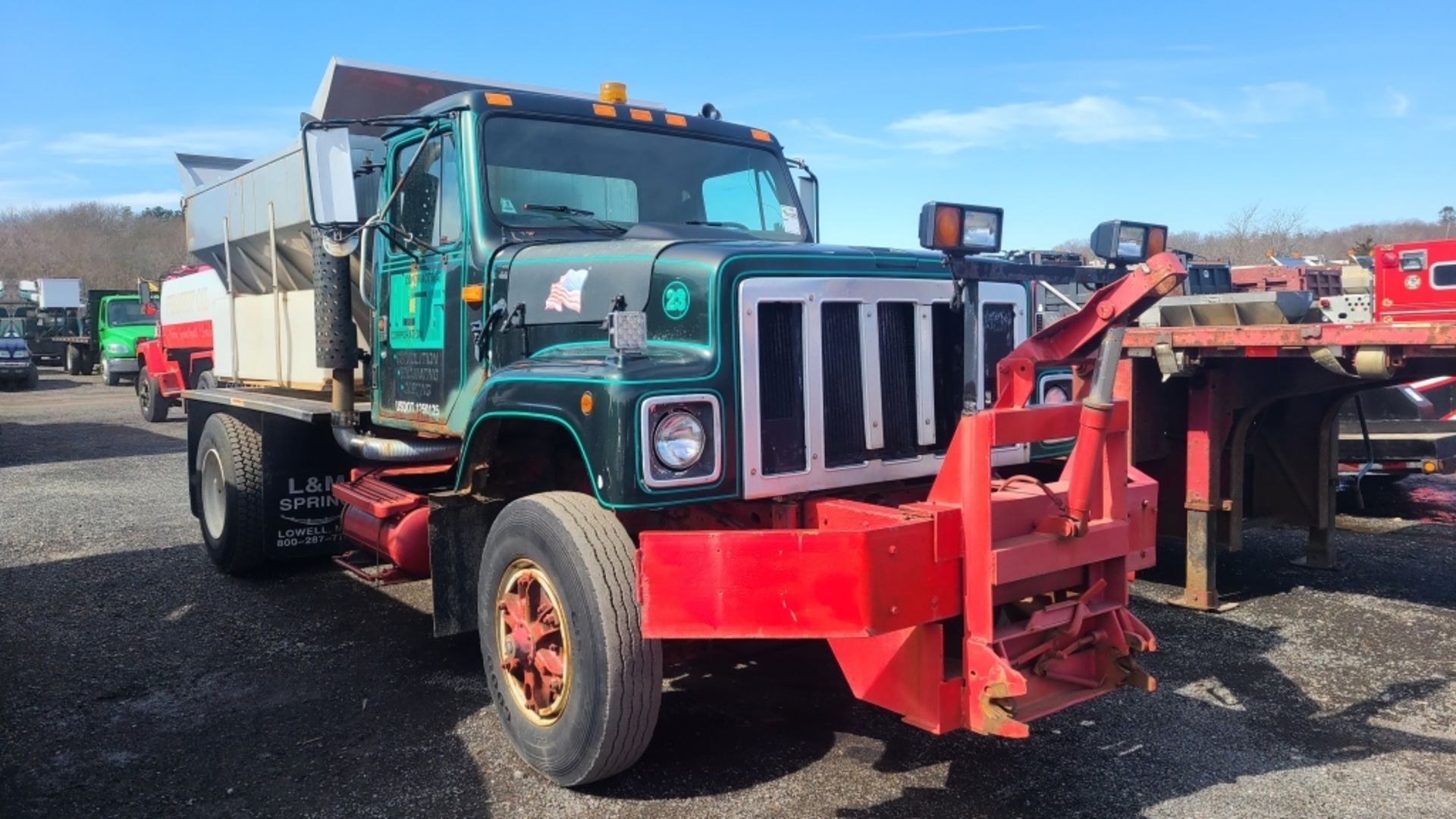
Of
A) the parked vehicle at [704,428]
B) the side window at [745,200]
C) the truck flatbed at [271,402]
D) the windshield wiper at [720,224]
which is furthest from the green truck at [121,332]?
the windshield wiper at [720,224]

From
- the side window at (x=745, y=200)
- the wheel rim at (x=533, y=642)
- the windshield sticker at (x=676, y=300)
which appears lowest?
the wheel rim at (x=533, y=642)

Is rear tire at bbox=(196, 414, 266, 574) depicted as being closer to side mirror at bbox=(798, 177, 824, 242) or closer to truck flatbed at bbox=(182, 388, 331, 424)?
truck flatbed at bbox=(182, 388, 331, 424)

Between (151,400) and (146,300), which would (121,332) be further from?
(151,400)

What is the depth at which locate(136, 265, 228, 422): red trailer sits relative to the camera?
13422mm

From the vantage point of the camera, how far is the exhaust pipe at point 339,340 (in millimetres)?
5746

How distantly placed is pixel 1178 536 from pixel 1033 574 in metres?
3.79

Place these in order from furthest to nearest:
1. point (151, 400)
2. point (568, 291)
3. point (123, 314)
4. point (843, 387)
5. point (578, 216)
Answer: point (123, 314), point (151, 400), point (578, 216), point (568, 291), point (843, 387)

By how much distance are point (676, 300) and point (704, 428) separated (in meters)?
0.52

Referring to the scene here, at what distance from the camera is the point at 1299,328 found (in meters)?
5.36

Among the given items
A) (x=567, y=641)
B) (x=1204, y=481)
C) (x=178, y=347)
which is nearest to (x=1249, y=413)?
(x=1204, y=481)

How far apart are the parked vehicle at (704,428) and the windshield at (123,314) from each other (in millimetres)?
23371

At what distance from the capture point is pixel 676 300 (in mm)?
3814

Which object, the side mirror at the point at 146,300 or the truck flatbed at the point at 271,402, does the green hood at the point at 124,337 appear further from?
the truck flatbed at the point at 271,402

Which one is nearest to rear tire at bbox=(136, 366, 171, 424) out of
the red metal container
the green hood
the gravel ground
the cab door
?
the green hood
